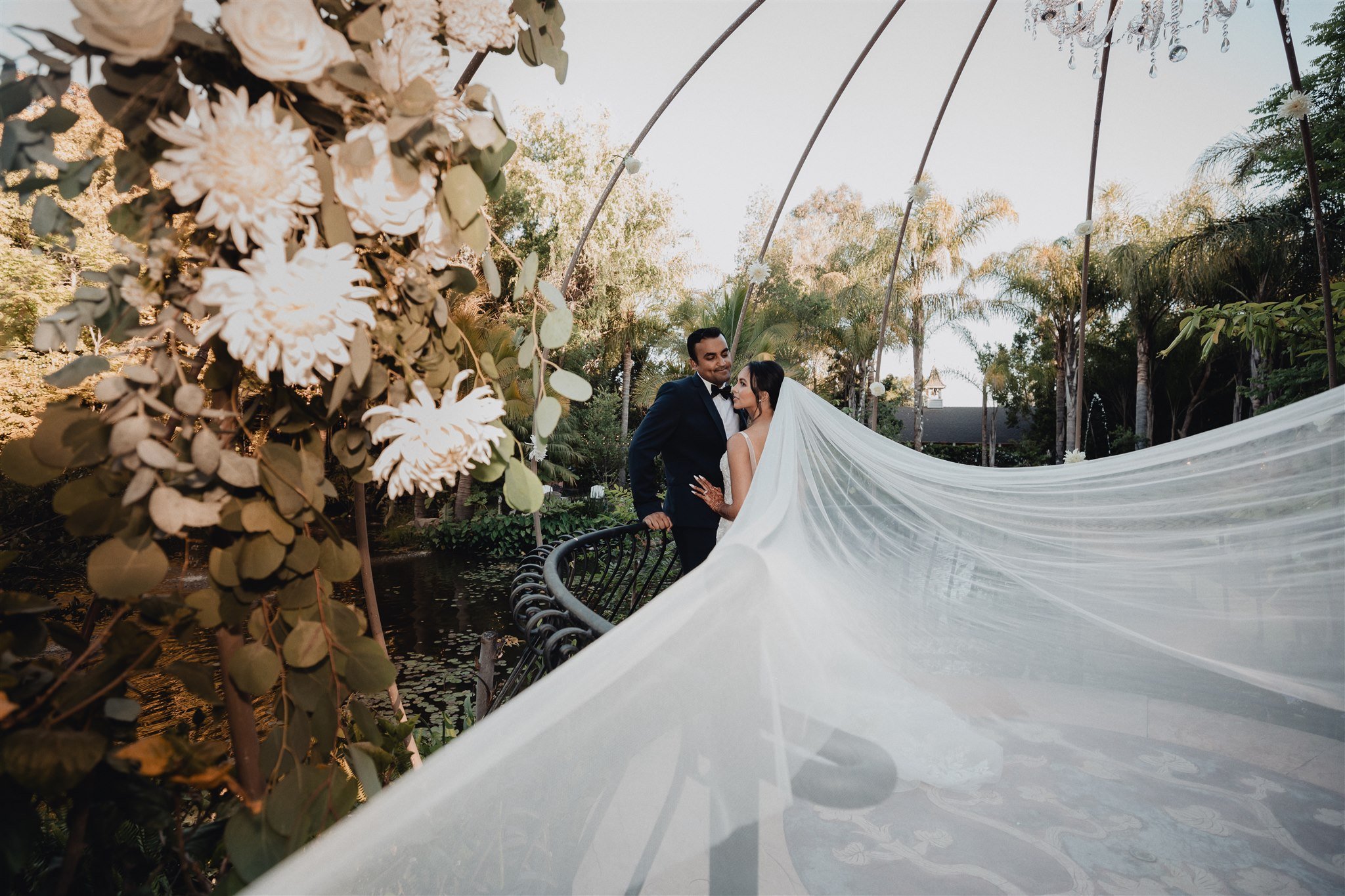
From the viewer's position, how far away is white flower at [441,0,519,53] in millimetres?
743

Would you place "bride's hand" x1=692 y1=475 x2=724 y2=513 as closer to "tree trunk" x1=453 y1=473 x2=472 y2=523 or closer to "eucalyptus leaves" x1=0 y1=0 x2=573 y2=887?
"eucalyptus leaves" x1=0 y1=0 x2=573 y2=887

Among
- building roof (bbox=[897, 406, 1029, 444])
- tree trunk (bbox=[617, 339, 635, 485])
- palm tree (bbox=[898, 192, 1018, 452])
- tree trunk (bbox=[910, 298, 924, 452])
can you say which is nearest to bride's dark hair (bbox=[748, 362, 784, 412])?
tree trunk (bbox=[617, 339, 635, 485])

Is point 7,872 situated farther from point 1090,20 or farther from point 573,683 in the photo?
point 1090,20

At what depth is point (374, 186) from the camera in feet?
2.13

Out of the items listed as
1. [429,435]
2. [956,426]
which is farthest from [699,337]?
→ [956,426]

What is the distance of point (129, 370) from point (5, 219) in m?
12.1

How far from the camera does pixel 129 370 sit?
1.95ft

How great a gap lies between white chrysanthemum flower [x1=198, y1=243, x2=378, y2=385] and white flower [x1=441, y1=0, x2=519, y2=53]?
315 mm

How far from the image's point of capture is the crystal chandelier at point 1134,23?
2.80 meters

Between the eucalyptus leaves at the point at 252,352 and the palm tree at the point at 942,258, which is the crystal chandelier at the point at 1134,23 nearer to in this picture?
the eucalyptus leaves at the point at 252,352

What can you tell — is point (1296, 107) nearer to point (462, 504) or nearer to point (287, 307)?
point (287, 307)

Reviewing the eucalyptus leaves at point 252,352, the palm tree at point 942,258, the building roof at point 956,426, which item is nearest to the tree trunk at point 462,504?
the eucalyptus leaves at point 252,352

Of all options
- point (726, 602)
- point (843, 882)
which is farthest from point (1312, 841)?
point (726, 602)

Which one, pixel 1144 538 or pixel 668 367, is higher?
pixel 668 367
